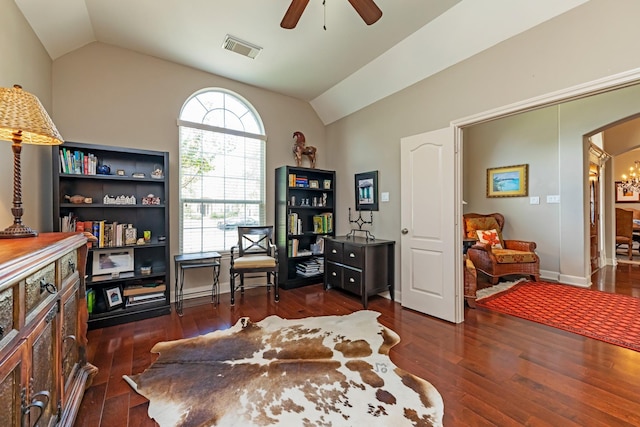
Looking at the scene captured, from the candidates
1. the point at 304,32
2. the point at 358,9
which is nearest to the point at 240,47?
the point at 304,32

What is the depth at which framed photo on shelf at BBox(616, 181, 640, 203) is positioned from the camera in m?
7.22

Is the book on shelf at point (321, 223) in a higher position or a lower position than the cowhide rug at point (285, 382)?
higher

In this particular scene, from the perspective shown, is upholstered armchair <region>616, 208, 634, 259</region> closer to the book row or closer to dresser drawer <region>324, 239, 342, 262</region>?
dresser drawer <region>324, 239, 342, 262</region>

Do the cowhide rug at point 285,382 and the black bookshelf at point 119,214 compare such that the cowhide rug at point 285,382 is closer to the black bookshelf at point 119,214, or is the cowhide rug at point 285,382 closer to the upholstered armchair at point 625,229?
the black bookshelf at point 119,214

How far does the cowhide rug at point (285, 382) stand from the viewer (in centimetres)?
151

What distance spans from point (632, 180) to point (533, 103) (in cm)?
768

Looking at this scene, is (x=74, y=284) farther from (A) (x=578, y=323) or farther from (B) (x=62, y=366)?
(A) (x=578, y=323)

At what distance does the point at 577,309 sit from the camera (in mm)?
3049

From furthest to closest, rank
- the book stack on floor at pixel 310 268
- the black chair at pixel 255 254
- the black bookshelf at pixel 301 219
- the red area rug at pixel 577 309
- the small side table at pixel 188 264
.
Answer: the book stack on floor at pixel 310 268, the black bookshelf at pixel 301 219, the black chair at pixel 255 254, the small side table at pixel 188 264, the red area rug at pixel 577 309

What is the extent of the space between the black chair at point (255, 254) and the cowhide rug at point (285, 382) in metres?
0.90

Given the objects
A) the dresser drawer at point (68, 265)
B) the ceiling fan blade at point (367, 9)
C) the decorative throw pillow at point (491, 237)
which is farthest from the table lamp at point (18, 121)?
the decorative throw pillow at point (491, 237)

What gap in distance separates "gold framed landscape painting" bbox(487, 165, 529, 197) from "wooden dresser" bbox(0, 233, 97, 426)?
6.03 metres

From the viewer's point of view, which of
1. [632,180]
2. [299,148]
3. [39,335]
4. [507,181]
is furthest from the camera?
[632,180]

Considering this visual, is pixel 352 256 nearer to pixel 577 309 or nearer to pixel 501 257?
pixel 501 257
